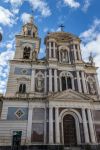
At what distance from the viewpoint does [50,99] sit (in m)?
22.9

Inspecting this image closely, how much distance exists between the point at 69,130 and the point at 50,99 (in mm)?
4980

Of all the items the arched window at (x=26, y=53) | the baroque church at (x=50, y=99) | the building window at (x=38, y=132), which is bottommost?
the building window at (x=38, y=132)

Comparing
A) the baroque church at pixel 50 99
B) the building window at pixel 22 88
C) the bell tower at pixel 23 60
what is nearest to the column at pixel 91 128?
the baroque church at pixel 50 99

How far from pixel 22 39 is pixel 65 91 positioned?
13466 millimetres

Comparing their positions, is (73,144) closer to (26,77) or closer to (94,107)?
(94,107)

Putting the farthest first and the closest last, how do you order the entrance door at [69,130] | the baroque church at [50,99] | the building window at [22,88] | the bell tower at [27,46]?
the bell tower at [27,46] → the building window at [22,88] → the entrance door at [69,130] → the baroque church at [50,99]

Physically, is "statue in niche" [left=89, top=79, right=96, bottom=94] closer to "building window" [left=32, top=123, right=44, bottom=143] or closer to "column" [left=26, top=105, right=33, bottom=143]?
"building window" [left=32, top=123, right=44, bottom=143]

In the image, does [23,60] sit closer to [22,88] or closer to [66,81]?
[22,88]

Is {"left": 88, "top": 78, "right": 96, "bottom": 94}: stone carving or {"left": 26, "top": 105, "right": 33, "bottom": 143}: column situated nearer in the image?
{"left": 26, "top": 105, "right": 33, "bottom": 143}: column

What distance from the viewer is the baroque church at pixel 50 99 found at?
68.6 ft

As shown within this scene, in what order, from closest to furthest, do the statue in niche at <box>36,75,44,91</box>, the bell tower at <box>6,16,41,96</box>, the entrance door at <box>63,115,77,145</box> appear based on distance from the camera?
the entrance door at <box>63,115,77,145</box>
the bell tower at <box>6,16,41,96</box>
the statue in niche at <box>36,75,44,91</box>

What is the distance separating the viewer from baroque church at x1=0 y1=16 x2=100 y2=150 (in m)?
20.9

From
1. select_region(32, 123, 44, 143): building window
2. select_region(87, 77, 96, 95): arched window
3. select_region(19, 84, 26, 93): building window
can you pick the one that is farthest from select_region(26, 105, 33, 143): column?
select_region(87, 77, 96, 95): arched window

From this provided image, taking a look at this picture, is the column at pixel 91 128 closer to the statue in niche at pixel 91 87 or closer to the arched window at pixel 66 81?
the statue in niche at pixel 91 87
